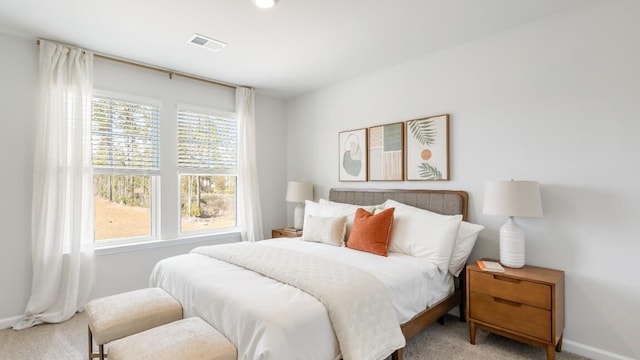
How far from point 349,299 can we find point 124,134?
300 cm

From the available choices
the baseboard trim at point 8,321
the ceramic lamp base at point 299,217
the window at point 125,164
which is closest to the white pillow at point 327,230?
the ceramic lamp base at point 299,217

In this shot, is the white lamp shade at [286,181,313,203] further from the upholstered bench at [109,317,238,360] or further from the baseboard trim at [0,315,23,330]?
the baseboard trim at [0,315,23,330]

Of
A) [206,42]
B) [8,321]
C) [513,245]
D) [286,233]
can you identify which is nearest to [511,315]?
[513,245]

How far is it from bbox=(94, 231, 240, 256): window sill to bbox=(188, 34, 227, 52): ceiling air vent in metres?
2.17

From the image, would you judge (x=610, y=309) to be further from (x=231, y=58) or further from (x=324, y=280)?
(x=231, y=58)

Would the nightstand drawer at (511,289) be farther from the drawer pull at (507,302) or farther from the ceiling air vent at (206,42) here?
the ceiling air vent at (206,42)

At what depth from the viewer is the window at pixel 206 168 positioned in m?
3.80

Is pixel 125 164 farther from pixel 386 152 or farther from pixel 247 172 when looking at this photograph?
pixel 386 152

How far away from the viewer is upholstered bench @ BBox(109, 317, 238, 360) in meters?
1.46

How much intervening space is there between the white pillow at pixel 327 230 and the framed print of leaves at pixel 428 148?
904 millimetres

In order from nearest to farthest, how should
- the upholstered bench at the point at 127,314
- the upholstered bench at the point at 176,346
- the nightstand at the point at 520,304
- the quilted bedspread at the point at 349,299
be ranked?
the upholstered bench at the point at 176,346
the quilted bedspread at the point at 349,299
the upholstered bench at the point at 127,314
the nightstand at the point at 520,304

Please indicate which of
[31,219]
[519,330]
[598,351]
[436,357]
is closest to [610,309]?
[598,351]

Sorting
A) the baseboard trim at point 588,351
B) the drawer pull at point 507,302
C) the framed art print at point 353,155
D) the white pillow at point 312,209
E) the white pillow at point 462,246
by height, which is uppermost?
the framed art print at point 353,155

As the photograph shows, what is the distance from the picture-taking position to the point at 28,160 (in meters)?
2.82
